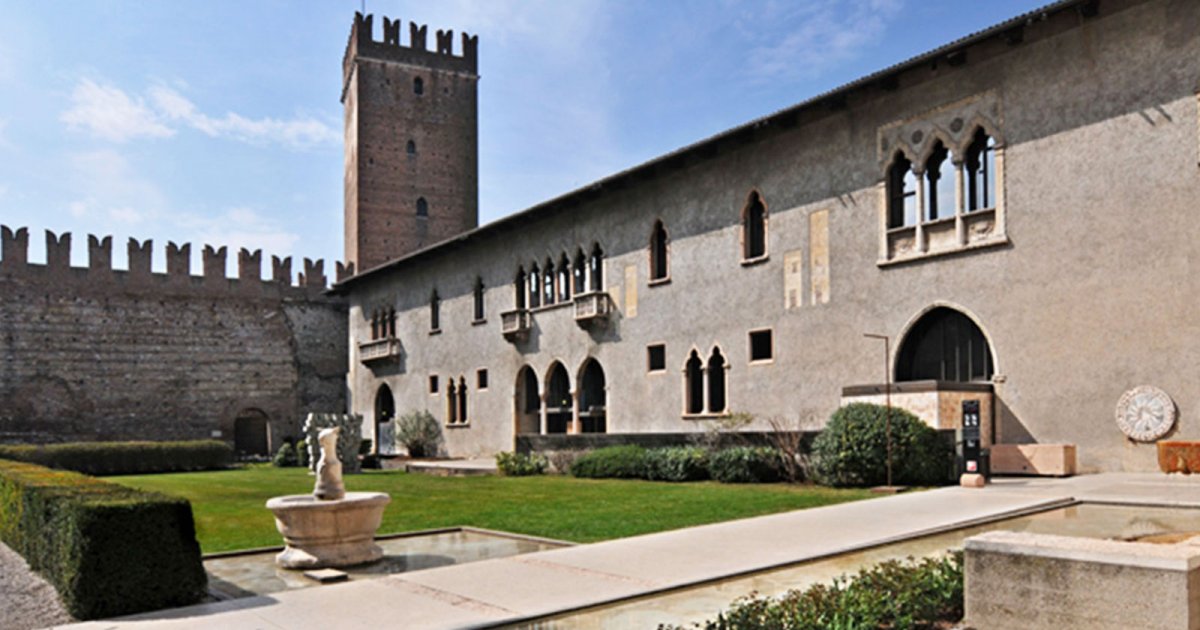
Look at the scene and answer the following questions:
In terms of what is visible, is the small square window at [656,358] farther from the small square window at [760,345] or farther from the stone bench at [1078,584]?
the stone bench at [1078,584]

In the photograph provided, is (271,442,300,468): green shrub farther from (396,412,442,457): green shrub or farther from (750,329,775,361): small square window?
(750,329,775,361): small square window

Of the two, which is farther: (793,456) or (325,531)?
(793,456)

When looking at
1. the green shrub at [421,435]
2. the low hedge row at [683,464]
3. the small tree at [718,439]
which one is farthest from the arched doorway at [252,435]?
the small tree at [718,439]

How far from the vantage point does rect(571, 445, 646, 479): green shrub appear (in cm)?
2130

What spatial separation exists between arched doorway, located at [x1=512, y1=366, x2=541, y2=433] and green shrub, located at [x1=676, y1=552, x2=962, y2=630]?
26787 millimetres

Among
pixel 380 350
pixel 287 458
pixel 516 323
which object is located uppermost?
pixel 516 323

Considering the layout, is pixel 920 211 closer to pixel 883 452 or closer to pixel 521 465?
pixel 883 452

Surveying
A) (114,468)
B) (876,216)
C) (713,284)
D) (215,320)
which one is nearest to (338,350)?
(215,320)

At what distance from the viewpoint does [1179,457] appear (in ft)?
51.8

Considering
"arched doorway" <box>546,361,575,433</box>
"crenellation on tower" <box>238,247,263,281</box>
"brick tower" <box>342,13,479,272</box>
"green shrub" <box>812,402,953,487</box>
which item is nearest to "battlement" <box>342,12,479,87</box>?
"brick tower" <box>342,13,479,272</box>

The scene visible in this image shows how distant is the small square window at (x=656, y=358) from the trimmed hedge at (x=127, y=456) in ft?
54.9

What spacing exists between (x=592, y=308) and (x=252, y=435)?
26.3 meters

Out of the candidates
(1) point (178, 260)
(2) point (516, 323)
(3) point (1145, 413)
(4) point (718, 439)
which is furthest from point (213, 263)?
(3) point (1145, 413)

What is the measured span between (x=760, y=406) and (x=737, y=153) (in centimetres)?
657
